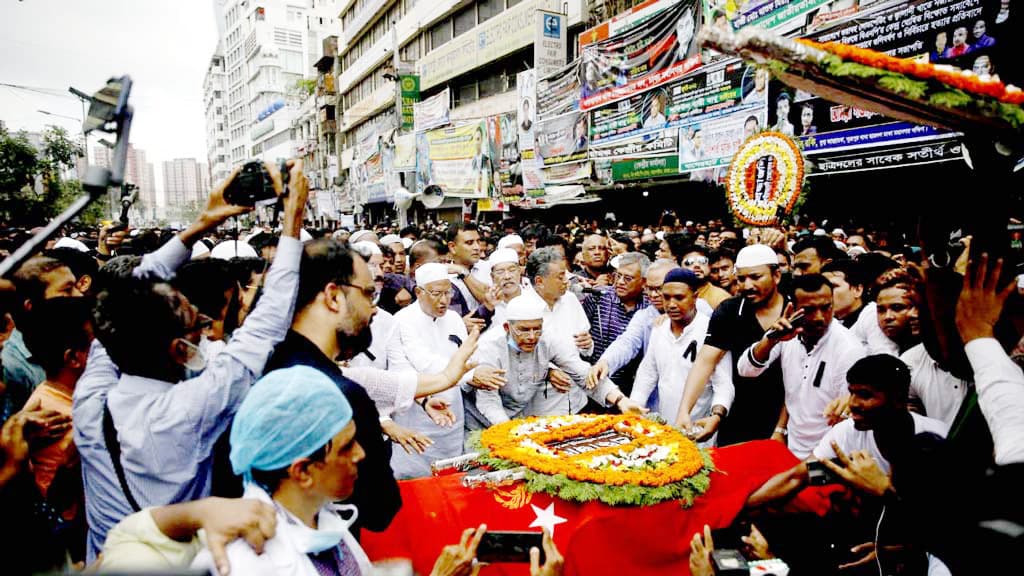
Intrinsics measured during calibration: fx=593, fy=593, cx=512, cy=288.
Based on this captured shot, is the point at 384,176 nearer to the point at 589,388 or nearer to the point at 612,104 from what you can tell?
the point at 612,104

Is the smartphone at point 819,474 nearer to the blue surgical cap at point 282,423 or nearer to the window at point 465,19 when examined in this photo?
the blue surgical cap at point 282,423

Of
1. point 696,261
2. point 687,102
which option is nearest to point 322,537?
point 696,261

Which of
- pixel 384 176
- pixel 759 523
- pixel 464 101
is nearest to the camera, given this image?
pixel 759 523

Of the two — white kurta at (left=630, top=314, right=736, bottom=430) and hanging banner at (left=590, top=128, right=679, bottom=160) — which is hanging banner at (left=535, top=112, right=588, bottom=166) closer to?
hanging banner at (left=590, top=128, right=679, bottom=160)

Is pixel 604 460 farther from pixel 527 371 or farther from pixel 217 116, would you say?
pixel 217 116

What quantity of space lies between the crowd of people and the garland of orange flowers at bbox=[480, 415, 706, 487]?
1.21ft

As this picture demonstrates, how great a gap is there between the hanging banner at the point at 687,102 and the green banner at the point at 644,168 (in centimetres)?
68

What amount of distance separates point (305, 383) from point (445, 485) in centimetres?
160

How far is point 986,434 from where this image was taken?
1856 millimetres

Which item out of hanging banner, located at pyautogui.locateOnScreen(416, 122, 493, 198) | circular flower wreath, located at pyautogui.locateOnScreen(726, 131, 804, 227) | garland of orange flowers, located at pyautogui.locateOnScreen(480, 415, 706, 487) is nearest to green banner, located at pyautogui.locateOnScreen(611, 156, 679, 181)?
circular flower wreath, located at pyautogui.locateOnScreen(726, 131, 804, 227)

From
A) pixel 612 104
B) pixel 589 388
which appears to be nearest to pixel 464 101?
pixel 612 104

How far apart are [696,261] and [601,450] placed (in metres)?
3.39

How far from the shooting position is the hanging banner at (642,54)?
491 inches

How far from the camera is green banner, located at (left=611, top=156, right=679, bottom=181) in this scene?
12.9 meters
